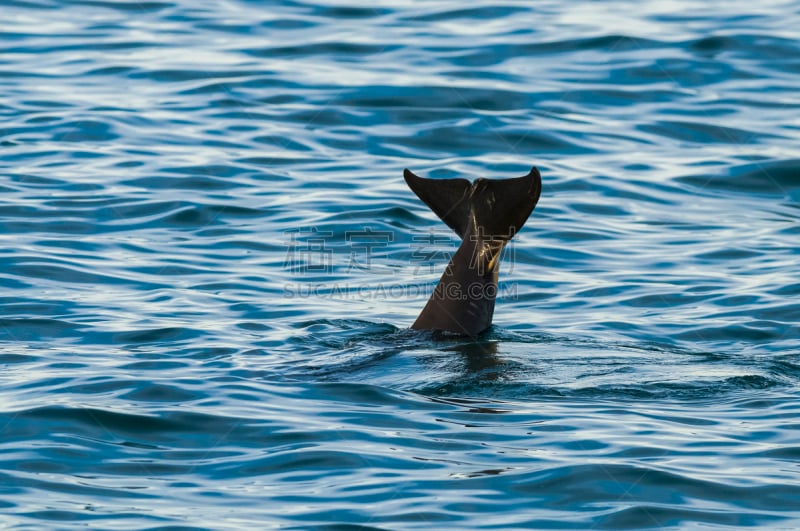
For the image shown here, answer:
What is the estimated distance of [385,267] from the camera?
12664 millimetres

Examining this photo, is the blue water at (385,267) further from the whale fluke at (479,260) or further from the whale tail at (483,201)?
the whale tail at (483,201)

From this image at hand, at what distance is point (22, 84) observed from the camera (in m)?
18.2

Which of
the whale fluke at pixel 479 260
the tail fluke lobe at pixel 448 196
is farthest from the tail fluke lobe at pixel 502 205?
the tail fluke lobe at pixel 448 196

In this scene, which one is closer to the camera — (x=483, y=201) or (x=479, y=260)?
(x=479, y=260)

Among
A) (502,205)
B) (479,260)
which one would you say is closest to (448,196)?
(502,205)

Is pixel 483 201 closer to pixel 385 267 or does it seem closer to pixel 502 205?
pixel 502 205

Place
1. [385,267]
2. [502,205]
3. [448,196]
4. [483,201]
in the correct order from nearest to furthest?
[502,205], [483,201], [448,196], [385,267]

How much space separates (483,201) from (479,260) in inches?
19.7

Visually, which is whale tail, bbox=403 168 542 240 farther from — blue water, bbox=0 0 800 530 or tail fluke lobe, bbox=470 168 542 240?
blue water, bbox=0 0 800 530

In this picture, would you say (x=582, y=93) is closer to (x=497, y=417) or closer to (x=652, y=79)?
(x=652, y=79)

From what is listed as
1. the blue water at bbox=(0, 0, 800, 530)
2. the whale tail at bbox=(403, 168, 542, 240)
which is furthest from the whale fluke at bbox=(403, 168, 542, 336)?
the blue water at bbox=(0, 0, 800, 530)

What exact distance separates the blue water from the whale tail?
101cm

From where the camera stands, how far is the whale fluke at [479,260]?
971 cm

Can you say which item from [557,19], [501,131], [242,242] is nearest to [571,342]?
[242,242]
